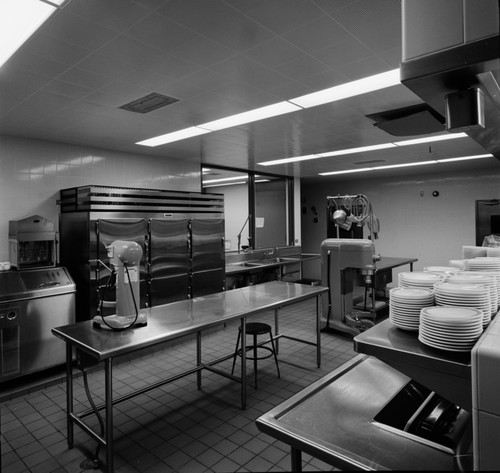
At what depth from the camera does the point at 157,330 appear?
8.35ft

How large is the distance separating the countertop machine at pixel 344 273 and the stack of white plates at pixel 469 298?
11.4ft

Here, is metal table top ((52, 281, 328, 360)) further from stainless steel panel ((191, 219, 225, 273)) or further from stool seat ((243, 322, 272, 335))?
stainless steel panel ((191, 219, 225, 273))

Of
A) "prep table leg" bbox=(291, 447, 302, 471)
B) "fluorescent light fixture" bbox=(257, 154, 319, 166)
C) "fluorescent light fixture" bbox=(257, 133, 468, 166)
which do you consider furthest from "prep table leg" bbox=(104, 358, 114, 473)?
"fluorescent light fixture" bbox=(257, 154, 319, 166)

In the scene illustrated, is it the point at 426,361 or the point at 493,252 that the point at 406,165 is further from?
the point at 426,361

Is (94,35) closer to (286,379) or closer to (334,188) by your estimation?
(286,379)

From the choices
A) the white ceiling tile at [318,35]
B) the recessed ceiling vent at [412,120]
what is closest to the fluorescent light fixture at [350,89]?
the recessed ceiling vent at [412,120]

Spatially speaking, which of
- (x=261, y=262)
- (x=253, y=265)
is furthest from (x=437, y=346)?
(x=261, y=262)

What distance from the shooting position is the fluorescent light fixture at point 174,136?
4551 millimetres

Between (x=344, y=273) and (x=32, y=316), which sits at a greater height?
(x=344, y=273)

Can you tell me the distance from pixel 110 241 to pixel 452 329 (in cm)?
406

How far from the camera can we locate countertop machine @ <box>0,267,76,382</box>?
11.9ft

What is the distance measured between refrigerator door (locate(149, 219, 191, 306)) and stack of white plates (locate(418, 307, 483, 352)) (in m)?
4.10

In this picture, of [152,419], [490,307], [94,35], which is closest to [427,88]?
[490,307]

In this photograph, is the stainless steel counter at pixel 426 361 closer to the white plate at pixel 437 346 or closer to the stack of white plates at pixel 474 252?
the white plate at pixel 437 346
